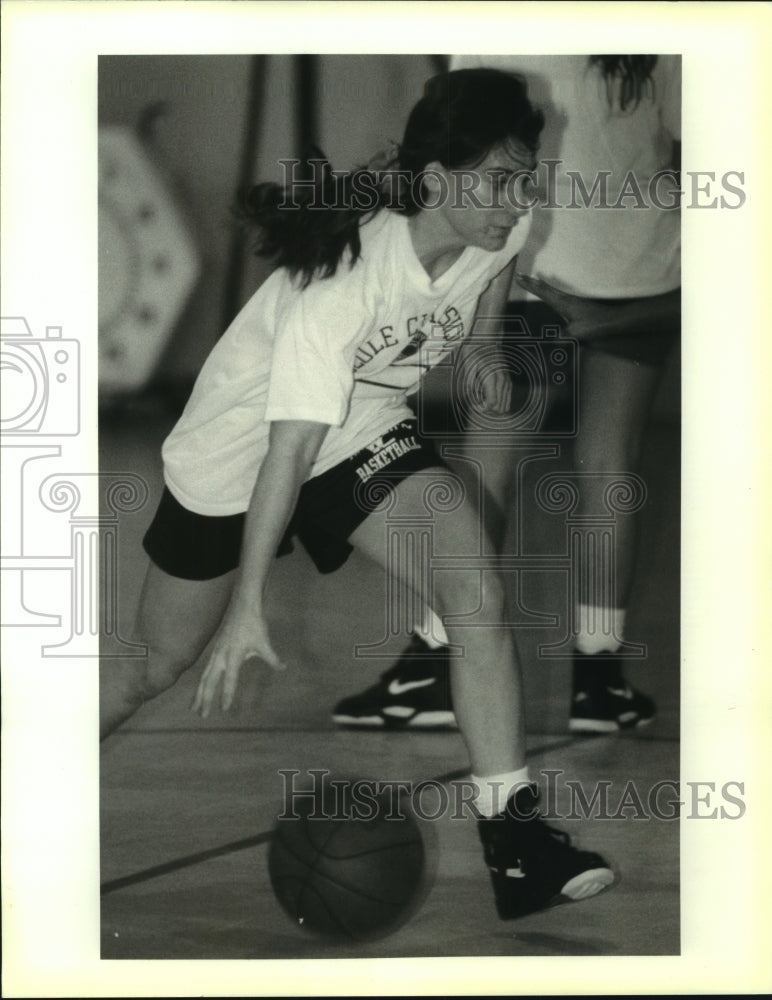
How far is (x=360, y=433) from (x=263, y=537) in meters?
0.27

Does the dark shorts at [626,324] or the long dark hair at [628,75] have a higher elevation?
the long dark hair at [628,75]

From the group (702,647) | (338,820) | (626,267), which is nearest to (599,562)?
(702,647)

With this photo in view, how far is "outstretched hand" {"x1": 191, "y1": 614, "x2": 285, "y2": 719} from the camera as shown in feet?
6.72

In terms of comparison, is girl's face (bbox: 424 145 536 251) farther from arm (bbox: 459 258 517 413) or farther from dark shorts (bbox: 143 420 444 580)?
dark shorts (bbox: 143 420 444 580)

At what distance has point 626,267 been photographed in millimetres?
2068

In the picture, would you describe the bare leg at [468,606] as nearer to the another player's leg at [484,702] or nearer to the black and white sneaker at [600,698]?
the another player's leg at [484,702]

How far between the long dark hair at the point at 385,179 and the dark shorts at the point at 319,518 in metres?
0.37

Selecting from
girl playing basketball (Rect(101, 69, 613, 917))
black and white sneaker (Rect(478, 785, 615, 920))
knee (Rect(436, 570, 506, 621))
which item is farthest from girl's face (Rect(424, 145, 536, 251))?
black and white sneaker (Rect(478, 785, 615, 920))

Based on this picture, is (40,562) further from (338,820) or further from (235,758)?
(338,820)

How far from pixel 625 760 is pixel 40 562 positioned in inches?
47.5

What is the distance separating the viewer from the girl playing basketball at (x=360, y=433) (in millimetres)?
2033

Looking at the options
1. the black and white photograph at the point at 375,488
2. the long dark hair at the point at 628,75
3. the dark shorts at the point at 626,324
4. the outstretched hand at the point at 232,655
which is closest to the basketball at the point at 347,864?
the black and white photograph at the point at 375,488

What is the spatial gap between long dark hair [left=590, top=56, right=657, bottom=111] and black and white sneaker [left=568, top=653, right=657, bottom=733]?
3.54 ft

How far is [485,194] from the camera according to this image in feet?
6.70
